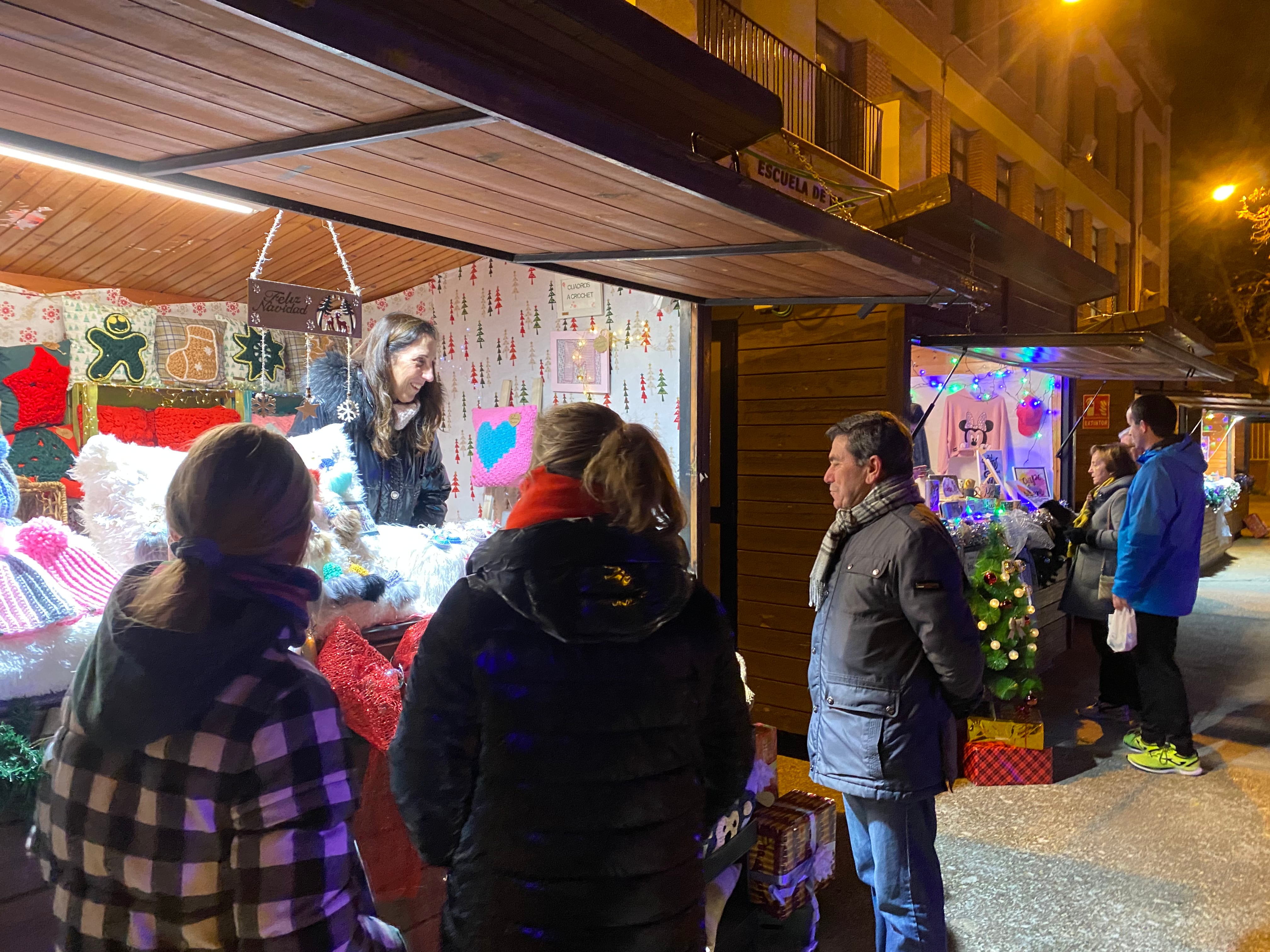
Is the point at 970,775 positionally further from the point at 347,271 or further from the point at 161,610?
the point at 161,610

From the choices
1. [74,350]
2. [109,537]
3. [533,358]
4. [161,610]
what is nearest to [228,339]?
[74,350]

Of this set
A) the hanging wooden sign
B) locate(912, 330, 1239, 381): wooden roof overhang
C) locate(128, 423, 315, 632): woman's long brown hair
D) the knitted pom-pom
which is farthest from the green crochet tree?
the knitted pom-pom

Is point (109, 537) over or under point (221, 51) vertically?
under

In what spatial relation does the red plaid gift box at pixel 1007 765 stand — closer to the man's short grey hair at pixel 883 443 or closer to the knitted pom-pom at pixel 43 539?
the man's short grey hair at pixel 883 443

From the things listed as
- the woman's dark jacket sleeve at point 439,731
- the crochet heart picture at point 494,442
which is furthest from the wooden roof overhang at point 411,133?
the crochet heart picture at point 494,442

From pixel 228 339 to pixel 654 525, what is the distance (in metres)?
1.71

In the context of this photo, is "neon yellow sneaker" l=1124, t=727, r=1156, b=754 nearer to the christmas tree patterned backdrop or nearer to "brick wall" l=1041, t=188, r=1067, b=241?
the christmas tree patterned backdrop

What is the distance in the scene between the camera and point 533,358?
442 centimetres

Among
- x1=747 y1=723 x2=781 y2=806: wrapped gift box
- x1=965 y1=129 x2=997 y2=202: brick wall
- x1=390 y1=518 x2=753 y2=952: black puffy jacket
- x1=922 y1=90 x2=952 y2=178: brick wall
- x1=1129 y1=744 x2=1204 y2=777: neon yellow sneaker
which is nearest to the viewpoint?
x1=390 y1=518 x2=753 y2=952: black puffy jacket

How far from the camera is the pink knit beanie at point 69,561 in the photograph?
6.11ft

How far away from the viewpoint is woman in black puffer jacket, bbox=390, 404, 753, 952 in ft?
4.99

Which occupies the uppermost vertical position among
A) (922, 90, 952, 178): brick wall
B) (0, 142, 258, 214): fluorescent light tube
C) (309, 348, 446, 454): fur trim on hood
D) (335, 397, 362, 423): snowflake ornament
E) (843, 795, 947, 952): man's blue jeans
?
(922, 90, 952, 178): brick wall

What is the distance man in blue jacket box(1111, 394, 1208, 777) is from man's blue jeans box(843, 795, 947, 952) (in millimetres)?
3126

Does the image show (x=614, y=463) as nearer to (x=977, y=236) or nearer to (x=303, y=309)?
(x=303, y=309)
